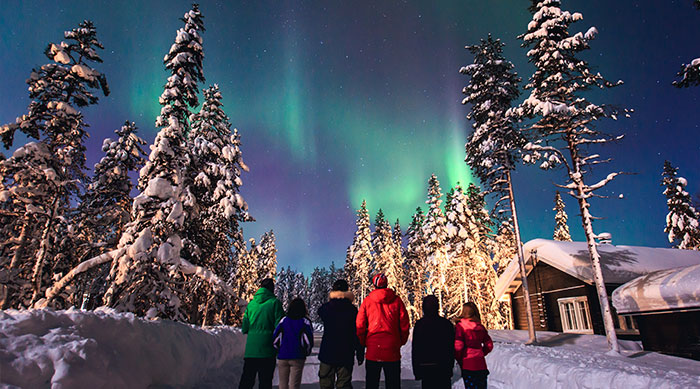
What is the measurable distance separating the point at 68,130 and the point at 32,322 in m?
15.1

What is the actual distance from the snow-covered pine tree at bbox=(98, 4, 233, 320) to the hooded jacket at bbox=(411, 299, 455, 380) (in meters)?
9.54

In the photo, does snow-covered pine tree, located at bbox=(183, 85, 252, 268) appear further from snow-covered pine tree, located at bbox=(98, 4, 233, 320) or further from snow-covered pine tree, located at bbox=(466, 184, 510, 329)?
snow-covered pine tree, located at bbox=(466, 184, 510, 329)

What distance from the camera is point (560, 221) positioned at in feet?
152

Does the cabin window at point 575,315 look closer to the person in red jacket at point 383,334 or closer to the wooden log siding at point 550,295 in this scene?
the wooden log siding at point 550,295

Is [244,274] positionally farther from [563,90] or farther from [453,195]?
[563,90]

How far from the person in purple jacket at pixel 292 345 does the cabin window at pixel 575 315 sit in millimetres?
19232

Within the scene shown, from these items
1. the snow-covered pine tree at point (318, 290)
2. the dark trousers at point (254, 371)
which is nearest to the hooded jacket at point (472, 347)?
the dark trousers at point (254, 371)

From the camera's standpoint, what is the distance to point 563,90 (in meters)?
16.6

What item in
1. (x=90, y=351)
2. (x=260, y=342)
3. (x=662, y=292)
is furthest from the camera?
(x=662, y=292)

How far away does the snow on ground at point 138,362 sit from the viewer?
407 cm

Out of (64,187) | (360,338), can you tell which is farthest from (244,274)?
(360,338)

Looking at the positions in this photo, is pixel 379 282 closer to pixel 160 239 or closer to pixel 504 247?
pixel 160 239

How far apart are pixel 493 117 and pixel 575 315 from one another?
1226 centimetres

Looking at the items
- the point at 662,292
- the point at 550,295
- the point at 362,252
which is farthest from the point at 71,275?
the point at 362,252
